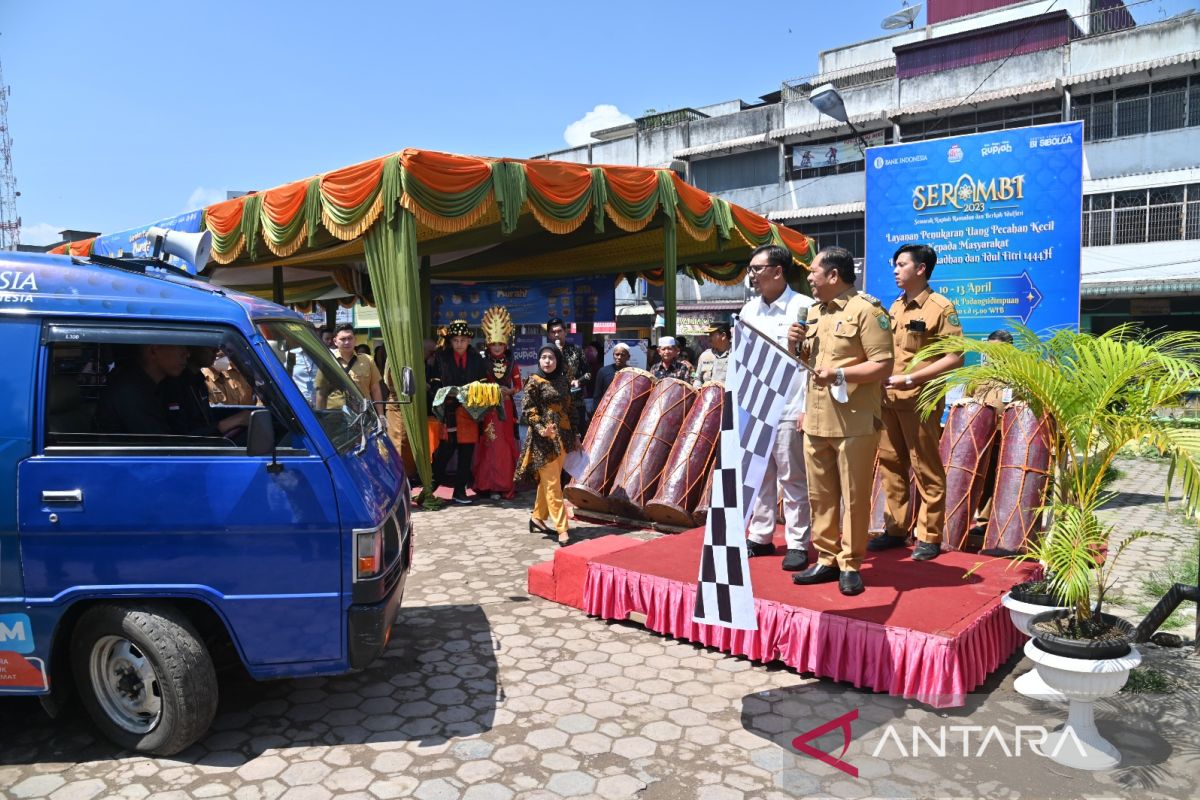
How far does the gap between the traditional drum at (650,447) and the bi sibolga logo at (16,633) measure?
4556 millimetres

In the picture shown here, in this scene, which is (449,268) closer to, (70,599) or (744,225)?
(744,225)

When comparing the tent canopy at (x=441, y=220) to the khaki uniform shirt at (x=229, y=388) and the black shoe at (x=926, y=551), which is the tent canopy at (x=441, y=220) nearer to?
the khaki uniform shirt at (x=229, y=388)

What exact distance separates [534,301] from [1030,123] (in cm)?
1783

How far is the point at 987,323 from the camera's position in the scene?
8.67 meters

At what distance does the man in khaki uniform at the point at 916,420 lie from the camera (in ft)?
16.2

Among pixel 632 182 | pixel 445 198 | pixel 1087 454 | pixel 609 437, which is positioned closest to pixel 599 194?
pixel 632 182

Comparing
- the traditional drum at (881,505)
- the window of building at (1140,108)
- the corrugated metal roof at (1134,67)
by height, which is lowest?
the traditional drum at (881,505)

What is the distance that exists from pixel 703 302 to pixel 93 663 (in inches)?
1157

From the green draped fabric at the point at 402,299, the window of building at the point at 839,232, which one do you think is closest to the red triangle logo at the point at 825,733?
the green draped fabric at the point at 402,299

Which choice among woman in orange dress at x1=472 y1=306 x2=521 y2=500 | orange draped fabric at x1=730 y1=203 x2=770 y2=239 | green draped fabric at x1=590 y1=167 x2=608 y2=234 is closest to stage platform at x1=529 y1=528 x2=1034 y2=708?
woman in orange dress at x1=472 y1=306 x2=521 y2=500

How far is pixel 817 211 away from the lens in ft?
91.8


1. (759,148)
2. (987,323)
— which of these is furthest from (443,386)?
(759,148)

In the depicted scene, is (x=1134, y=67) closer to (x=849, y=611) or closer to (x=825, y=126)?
(x=825, y=126)

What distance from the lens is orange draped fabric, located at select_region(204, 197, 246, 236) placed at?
32.6 feet
